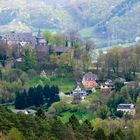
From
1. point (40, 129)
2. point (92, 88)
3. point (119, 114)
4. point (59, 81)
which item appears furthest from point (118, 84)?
point (40, 129)

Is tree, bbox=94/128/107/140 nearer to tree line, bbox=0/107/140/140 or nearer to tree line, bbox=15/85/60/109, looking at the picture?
tree line, bbox=0/107/140/140

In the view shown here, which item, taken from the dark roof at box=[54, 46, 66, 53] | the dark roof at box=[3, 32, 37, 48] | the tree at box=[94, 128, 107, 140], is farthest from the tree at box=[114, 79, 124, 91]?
the tree at box=[94, 128, 107, 140]

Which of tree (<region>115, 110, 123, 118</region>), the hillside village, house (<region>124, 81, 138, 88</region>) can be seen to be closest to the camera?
tree (<region>115, 110, 123, 118</region>)

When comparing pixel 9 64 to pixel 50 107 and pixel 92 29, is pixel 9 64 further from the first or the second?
pixel 92 29

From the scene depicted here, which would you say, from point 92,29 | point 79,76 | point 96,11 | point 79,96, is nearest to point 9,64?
point 79,76

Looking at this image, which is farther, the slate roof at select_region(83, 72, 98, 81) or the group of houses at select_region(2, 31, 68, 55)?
the group of houses at select_region(2, 31, 68, 55)

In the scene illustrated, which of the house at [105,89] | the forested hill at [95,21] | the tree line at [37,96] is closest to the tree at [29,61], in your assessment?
the tree line at [37,96]
